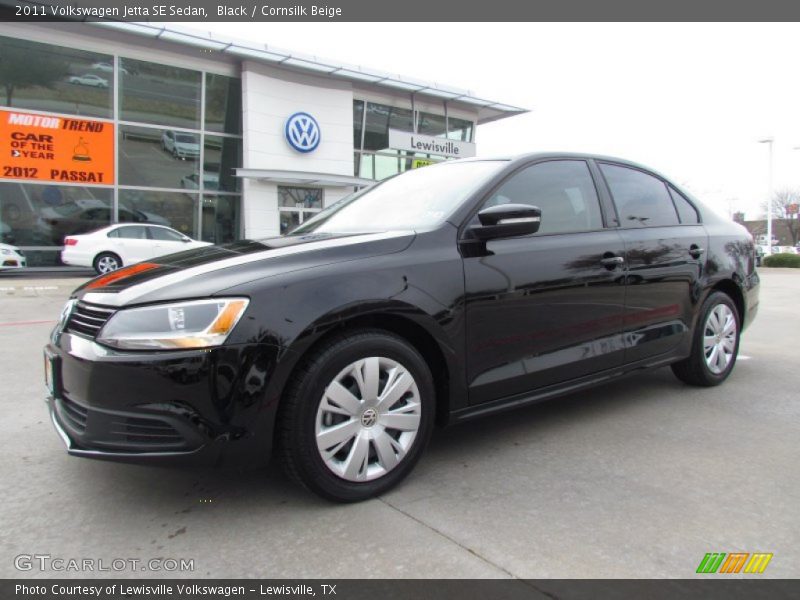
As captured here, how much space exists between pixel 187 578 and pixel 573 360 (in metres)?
2.17

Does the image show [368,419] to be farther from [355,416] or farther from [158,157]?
[158,157]

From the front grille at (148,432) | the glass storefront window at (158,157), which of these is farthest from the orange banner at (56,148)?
the front grille at (148,432)

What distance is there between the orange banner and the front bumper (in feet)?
55.0

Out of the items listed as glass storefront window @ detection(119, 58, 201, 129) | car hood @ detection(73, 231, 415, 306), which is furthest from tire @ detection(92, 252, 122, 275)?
car hood @ detection(73, 231, 415, 306)

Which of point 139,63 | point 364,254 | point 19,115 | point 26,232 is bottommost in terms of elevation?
point 364,254

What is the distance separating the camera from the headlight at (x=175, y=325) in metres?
2.17

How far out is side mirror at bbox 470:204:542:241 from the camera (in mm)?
2811

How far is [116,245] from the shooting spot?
1464cm

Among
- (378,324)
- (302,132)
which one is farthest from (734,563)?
(302,132)

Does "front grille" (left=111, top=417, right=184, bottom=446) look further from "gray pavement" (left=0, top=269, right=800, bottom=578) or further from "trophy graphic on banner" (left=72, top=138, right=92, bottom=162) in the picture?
"trophy graphic on banner" (left=72, top=138, right=92, bottom=162)

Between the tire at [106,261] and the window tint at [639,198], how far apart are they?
13663 millimetres
